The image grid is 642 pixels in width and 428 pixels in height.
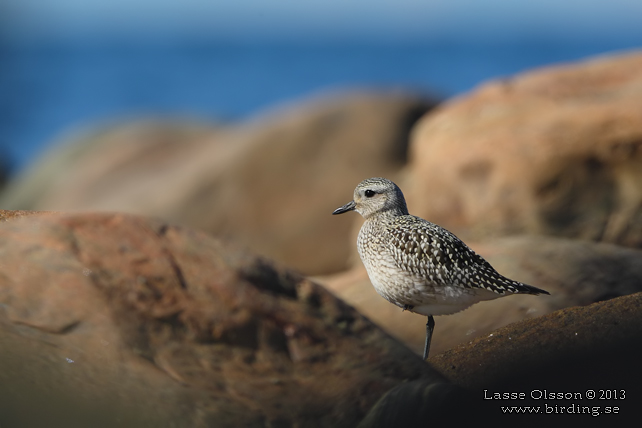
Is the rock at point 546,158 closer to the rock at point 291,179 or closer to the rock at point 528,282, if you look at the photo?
the rock at point 528,282

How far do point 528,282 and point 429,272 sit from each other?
1853 mm

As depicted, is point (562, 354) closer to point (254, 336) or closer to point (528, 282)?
point (254, 336)

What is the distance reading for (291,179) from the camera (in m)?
12.9

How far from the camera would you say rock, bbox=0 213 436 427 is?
336cm

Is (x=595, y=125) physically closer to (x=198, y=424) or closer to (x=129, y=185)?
(x=198, y=424)

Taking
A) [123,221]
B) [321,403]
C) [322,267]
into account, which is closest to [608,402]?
[321,403]

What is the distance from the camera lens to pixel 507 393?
11.9 feet

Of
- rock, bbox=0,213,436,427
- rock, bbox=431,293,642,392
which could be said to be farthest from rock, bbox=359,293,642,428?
rock, bbox=0,213,436,427

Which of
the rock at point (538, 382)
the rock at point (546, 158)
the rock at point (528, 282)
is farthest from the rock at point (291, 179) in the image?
the rock at point (538, 382)

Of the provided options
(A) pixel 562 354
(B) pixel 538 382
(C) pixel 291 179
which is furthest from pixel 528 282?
(C) pixel 291 179

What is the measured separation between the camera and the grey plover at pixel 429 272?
4625 mm

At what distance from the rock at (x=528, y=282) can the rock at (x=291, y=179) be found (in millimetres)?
5230

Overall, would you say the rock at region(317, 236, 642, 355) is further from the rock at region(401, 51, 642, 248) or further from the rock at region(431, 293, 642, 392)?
the rock at region(401, 51, 642, 248)

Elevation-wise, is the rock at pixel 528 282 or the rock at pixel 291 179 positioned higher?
the rock at pixel 291 179
